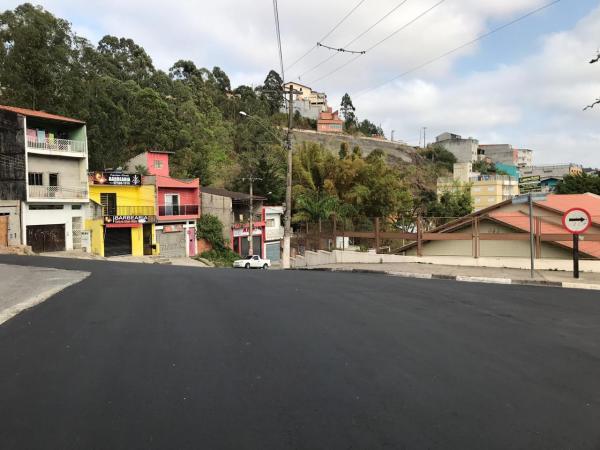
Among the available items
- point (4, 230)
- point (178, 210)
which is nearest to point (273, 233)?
point (178, 210)

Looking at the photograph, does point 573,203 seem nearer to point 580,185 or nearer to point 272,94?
point 580,185

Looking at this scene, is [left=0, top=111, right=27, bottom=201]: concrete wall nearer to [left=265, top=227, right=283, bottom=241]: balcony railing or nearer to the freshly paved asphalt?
[left=265, top=227, right=283, bottom=241]: balcony railing

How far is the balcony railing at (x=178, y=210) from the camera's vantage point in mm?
40250

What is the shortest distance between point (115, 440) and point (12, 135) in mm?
34836

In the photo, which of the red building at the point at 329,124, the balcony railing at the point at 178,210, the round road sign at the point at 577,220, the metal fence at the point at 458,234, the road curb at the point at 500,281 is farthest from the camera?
the red building at the point at 329,124

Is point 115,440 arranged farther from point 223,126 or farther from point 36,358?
point 223,126

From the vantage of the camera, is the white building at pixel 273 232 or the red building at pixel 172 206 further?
the white building at pixel 273 232

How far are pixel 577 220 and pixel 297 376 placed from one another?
10.5m

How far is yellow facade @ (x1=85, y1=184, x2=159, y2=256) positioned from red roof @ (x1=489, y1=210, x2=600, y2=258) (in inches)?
1168

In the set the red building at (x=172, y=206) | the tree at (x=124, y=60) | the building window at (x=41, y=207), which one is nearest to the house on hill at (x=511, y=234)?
the building window at (x=41, y=207)

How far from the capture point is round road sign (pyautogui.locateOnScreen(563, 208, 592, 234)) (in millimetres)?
11531

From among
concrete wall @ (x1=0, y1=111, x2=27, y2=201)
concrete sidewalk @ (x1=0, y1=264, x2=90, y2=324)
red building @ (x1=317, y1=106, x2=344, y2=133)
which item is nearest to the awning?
concrete wall @ (x1=0, y1=111, x2=27, y2=201)

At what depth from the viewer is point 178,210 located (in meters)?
41.9

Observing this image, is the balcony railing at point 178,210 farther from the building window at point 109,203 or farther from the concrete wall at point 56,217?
the concrete wall at point 56,217
